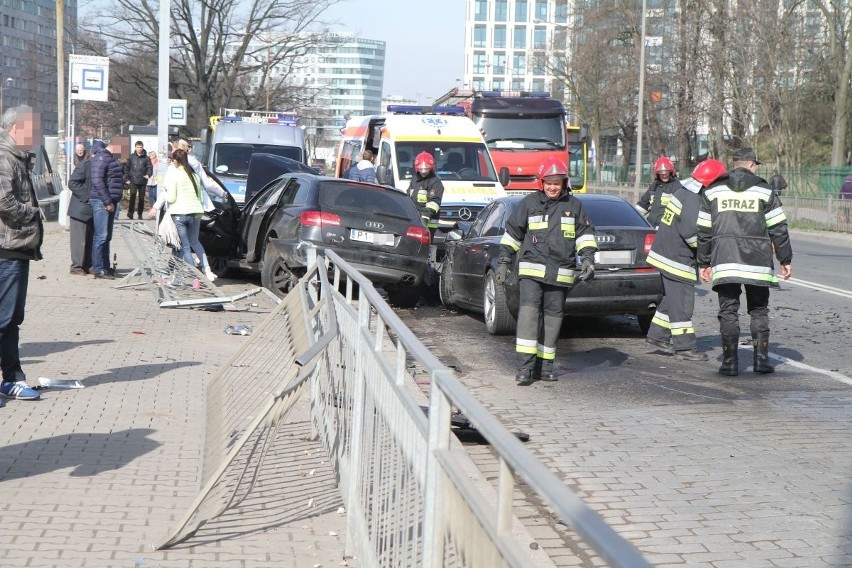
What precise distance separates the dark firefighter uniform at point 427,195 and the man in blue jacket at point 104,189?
3982 millimetres

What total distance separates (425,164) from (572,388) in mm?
7529

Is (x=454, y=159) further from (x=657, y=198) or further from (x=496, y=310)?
(x=496, y=310)

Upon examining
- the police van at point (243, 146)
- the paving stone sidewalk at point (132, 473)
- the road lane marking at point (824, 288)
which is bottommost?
the paving stone sidewalk at point (132, 473)

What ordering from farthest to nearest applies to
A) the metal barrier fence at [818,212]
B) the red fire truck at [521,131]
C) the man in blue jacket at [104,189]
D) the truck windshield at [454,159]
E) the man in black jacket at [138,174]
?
the metal barrier fence at [818,212], the man in black jacket at [138,174], the red fire truck at [521,131], the truck windshield at [454,159], the man in blue jacket at [104,189]

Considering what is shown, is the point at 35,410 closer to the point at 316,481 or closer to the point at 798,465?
the point at 316,481

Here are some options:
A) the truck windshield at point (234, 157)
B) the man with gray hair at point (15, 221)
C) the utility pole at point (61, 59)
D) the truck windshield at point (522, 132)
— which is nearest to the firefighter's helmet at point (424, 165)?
the man with gray hair at point (15, 221)

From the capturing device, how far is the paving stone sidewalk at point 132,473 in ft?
15.8

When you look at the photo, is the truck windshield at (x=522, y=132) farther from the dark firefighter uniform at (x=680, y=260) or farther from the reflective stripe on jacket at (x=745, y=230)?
the reflective stripe on jacket at (x=745, y=230)

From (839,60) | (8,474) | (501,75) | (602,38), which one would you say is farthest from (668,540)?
(501,75)

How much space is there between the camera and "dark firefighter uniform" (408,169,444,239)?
15.7 metres

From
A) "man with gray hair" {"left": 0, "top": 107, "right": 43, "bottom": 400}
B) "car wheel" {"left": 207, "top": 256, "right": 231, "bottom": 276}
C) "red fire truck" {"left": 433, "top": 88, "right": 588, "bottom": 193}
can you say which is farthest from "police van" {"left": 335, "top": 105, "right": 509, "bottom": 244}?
"man with gray hair" {"left": 0, "top": 107, "right": 43, "bottom": 400}

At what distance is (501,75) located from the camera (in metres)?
146

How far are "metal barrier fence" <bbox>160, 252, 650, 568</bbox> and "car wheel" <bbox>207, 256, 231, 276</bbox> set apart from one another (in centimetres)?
810

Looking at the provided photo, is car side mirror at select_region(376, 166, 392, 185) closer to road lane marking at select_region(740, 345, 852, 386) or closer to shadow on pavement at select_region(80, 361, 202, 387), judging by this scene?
road lane marking at select_region(740, 345, 852, 386)
